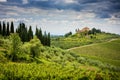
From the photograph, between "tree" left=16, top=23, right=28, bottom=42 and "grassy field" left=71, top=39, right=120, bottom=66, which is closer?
"tree" left=16, top=23, right=28, bottom=42

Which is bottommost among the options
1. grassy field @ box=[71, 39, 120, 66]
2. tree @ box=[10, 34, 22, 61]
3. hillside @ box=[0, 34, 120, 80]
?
grassy field @ box=[71, 39, 120, 66]

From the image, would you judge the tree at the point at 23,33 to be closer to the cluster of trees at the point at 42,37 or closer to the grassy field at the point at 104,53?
the cluster of trees at the point at 42,37

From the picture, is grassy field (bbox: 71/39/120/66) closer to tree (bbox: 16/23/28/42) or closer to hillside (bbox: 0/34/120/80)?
hillside (bbox: 0/34/120/80)

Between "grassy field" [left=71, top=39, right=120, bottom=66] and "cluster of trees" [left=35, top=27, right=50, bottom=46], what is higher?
"cluster of trees" [left=35, top=27, right=50, bottom=46]

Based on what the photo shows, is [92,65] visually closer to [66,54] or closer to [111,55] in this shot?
[66,54]

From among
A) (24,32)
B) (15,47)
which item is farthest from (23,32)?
(15,47)

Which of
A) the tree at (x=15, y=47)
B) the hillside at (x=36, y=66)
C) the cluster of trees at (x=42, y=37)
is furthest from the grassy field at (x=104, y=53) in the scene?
the tree at (x=15, y=47)

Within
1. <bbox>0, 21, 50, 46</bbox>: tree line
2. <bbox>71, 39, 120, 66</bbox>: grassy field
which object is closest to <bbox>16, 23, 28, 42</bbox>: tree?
<bbox>0, 21, 50, 46</bbox>: tree line

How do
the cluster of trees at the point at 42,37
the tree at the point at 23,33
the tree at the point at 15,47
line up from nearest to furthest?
the tree at the point at 15,47 < the tree at the point at 23,33 < the cluster of trees at the point at 42,37

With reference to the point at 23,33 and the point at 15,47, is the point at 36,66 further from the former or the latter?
the point at 23,33

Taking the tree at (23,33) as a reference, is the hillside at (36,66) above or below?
below

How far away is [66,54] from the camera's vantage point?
101312 mm

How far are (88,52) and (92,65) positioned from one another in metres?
25.1

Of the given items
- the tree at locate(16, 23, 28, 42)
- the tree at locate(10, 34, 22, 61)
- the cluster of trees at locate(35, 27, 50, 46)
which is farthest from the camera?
the cluster of trees at locate(35, 27, 50, 46)
